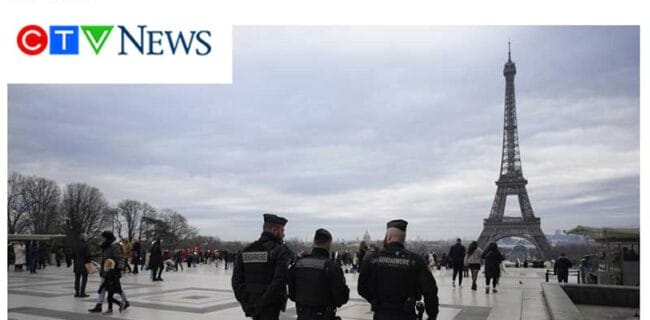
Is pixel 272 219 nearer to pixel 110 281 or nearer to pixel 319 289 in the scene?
pixel 319 289

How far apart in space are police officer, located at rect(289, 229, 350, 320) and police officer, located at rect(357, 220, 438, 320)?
316 millimetres

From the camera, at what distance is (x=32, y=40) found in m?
8.20

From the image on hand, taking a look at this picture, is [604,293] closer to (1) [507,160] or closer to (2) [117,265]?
(2) [117,265]

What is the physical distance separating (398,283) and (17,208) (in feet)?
206

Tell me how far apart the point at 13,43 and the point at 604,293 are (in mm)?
13481

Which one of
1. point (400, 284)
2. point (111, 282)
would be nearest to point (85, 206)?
point (111, 282)

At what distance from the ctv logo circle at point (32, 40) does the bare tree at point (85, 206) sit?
5328 centimetres

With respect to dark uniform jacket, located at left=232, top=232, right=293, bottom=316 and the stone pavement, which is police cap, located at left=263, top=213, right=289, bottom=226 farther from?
the stone pavement

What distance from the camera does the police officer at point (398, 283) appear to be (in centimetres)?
480

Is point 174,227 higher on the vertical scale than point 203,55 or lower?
lower

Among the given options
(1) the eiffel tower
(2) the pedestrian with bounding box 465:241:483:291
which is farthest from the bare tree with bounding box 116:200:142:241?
(2) the pedestrian with bounding box 465:241:483:291

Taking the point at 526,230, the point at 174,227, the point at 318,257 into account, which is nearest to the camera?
the point at 318,257

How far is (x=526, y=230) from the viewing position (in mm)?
64188
